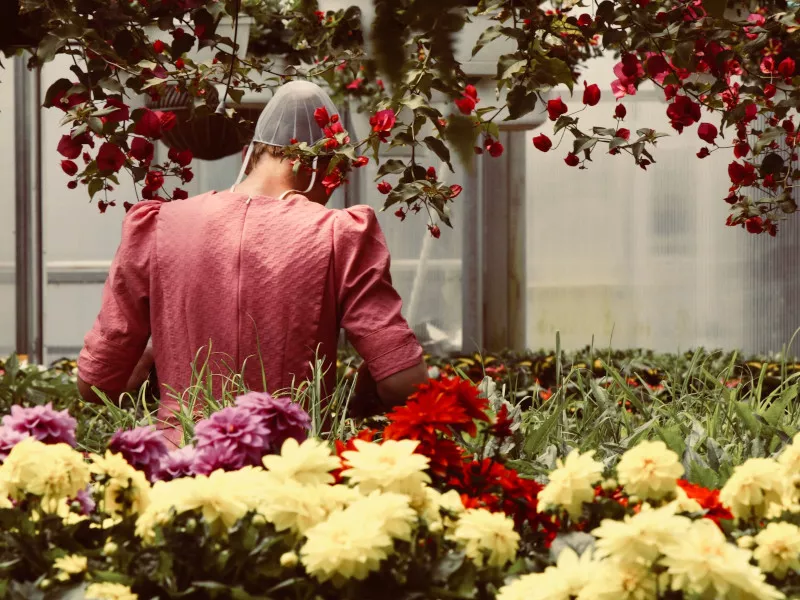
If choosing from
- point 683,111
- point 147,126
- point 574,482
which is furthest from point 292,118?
point 574,482

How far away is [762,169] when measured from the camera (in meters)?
2.30

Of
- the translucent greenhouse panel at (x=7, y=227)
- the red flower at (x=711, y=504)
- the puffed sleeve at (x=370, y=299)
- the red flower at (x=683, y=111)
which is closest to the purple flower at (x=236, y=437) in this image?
the red flower at (x=711, y=504)

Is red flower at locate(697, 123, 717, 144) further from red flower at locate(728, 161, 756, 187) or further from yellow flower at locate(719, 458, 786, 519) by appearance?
yellow flower at locate(719, 458, 786, 519)

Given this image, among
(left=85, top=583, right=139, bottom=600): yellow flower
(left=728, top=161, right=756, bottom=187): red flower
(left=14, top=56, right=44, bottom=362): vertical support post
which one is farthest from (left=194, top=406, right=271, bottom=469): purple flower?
(left=14, top=56, right=44, bottom=362): vertical support post

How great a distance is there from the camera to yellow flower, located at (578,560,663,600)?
89 cm

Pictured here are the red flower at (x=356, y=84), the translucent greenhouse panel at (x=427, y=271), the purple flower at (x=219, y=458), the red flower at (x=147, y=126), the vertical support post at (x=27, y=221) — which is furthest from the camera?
the translucent greenhouse panel at (x=427, y=271)

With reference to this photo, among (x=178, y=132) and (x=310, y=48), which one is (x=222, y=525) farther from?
(x=178, y=132)

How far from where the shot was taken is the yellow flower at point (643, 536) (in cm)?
88

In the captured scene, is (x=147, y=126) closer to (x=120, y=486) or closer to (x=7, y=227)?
(x=120, y=486)

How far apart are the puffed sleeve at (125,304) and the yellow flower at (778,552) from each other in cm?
119

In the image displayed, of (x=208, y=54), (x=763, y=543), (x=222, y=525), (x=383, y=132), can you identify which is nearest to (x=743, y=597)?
(x=763, y=543)

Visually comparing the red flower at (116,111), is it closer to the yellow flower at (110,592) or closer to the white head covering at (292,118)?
the white head covering at (292,118)

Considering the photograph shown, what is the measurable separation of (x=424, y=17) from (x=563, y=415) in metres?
1.19

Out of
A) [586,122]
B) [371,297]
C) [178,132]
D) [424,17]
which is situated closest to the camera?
[424,17]
